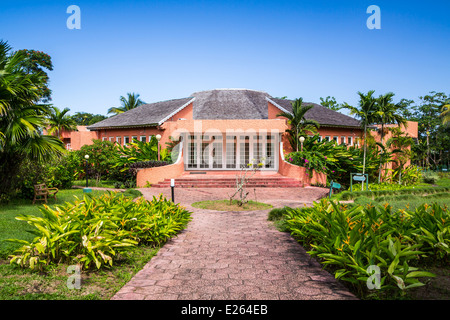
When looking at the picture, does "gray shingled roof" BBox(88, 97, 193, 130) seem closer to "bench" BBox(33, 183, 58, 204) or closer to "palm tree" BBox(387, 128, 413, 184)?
"bench" BBox(33, 183, 58, 204)

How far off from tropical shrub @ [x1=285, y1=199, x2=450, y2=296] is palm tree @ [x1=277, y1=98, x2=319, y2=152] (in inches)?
558

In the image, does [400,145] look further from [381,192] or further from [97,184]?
[97,184]

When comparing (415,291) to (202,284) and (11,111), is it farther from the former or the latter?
(11,111)

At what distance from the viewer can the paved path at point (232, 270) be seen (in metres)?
3.71

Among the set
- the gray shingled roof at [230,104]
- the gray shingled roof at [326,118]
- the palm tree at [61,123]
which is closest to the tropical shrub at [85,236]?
the gray shingled roof at [326,118]

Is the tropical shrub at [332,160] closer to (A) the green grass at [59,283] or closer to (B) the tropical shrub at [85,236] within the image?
(B) the tropical shrub at [85,236]

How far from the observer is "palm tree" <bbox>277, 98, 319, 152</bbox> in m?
19.6

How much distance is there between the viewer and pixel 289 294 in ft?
12.1

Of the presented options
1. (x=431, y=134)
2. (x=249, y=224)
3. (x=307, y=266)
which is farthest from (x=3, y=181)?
(x=431, y=134)

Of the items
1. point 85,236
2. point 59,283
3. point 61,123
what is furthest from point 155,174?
point 61,123

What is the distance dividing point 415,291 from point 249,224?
15.1 ft

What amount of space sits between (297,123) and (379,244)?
16410mm

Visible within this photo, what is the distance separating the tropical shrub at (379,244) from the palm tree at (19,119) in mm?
7417

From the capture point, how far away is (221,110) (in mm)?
27672
